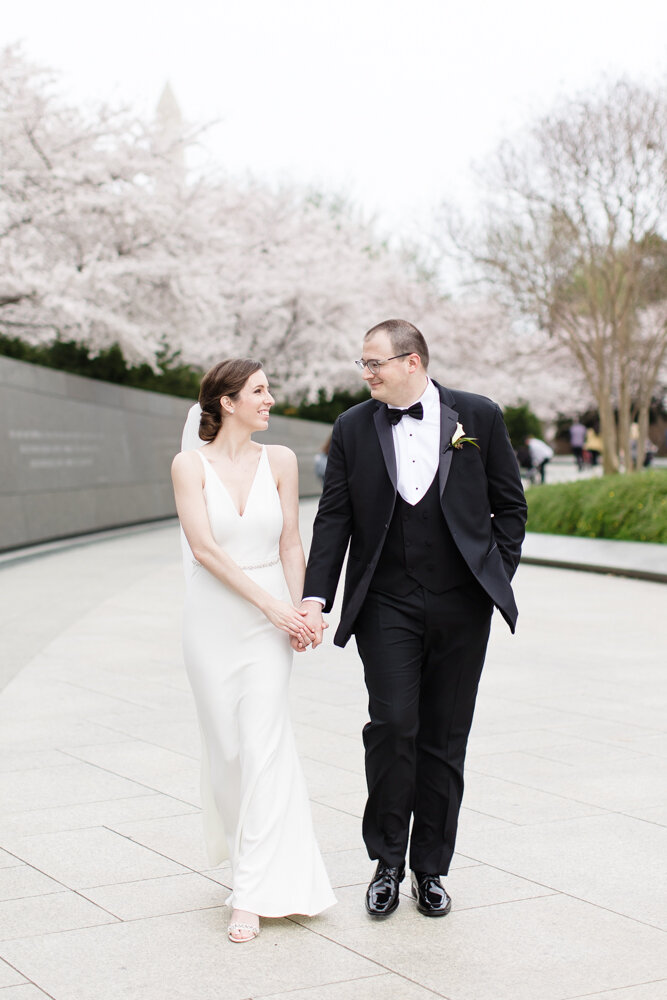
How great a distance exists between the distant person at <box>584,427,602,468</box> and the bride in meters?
43.0

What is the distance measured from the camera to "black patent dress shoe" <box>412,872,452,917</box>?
390 centimetres

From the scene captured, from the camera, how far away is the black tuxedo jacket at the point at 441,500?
13.0ft

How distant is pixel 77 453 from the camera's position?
19797mm

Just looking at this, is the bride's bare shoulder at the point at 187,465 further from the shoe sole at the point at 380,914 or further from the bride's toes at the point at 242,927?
the shoe sole at the point at 380,914

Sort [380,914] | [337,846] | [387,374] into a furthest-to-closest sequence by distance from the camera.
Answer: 1. [337,846]
2. [387,374]
3. [380,914]

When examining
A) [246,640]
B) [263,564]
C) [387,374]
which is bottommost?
[246,640]

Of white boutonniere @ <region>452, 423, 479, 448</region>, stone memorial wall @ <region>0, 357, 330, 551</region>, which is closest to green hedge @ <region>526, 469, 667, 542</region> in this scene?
stone memorial wall @ <region>0, 357, 330, 551</region>

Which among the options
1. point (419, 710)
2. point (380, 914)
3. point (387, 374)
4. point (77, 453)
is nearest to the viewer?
point (380, 914)

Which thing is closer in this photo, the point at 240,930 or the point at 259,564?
the point at 240,930

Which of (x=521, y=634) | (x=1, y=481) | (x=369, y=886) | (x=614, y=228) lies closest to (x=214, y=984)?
(x=369, y=886)

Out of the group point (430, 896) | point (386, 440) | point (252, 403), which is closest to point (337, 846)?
point (430, 896)

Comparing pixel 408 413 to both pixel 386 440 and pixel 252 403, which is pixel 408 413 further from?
pixel 252 403

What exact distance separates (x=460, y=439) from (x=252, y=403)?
671mm

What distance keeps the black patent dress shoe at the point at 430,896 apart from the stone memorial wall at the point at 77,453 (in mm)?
13066
